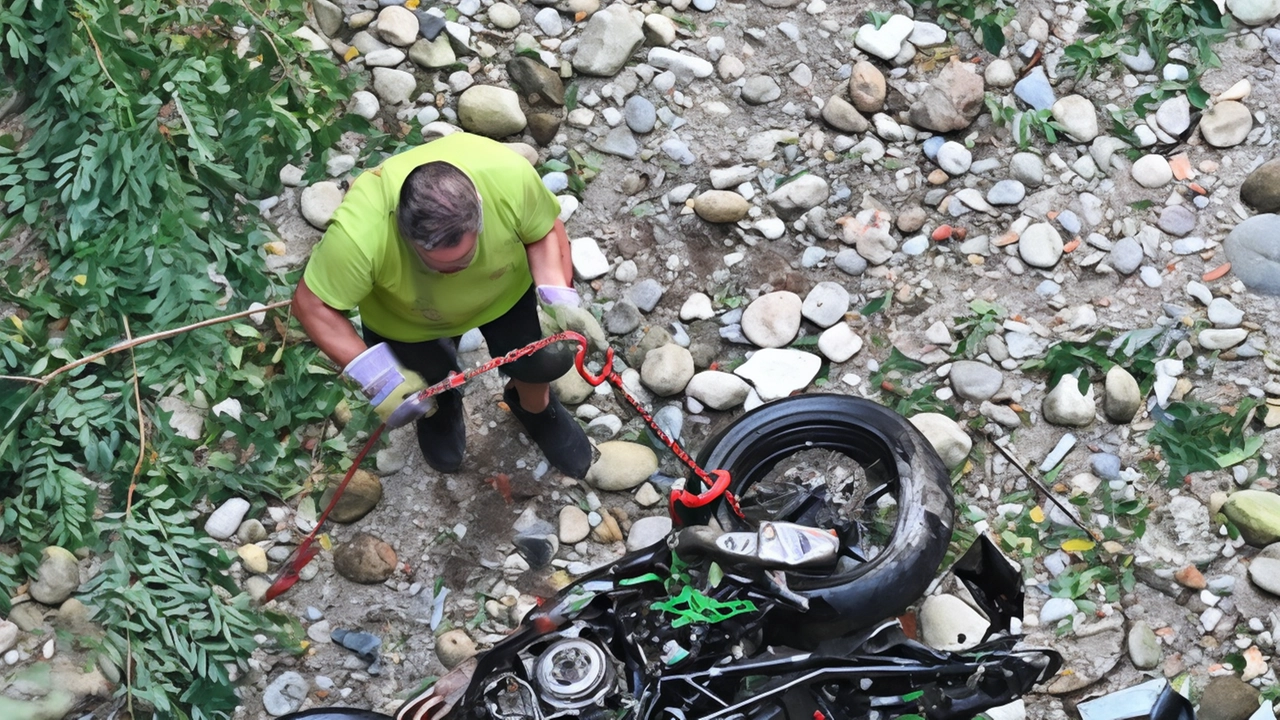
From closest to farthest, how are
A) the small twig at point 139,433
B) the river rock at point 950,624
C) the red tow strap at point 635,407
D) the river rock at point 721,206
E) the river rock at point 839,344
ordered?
1. the red tow strap at point 635,407
2. the river rock at point 950,624
3. the small twig at point 139,433
4. the river rock at point 839,344
5. the river rock at point 721,206

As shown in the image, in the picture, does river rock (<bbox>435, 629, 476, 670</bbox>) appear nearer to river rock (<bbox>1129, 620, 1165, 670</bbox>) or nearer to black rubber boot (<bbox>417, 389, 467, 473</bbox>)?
black rubber boot (<bbox>417, 389, 467, 473</bbox>)

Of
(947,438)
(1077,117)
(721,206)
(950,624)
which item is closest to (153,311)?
(721,206)

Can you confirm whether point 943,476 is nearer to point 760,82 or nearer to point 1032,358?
point 1032,358

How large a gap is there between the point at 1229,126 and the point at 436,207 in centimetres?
395

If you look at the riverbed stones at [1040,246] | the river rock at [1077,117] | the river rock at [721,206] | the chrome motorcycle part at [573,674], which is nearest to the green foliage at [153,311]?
the chrome motorcycle part at [573,674]

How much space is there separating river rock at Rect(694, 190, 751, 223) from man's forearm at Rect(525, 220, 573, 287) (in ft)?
4.36

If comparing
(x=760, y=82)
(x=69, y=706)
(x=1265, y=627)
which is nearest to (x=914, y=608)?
(x=1265, y=627)

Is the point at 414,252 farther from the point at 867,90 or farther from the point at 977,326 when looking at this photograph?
the point at 867,90

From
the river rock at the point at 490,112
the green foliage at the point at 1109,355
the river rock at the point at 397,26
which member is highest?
the river rock at the point at 397,26

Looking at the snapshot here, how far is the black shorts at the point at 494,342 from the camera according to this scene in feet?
13.6

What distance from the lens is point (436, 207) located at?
3344 mm

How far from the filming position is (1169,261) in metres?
5.00

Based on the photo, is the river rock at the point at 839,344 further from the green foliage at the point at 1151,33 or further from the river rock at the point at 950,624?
the green foliage at the point at 1151,33

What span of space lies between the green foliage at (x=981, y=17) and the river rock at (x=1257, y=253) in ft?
4.75
